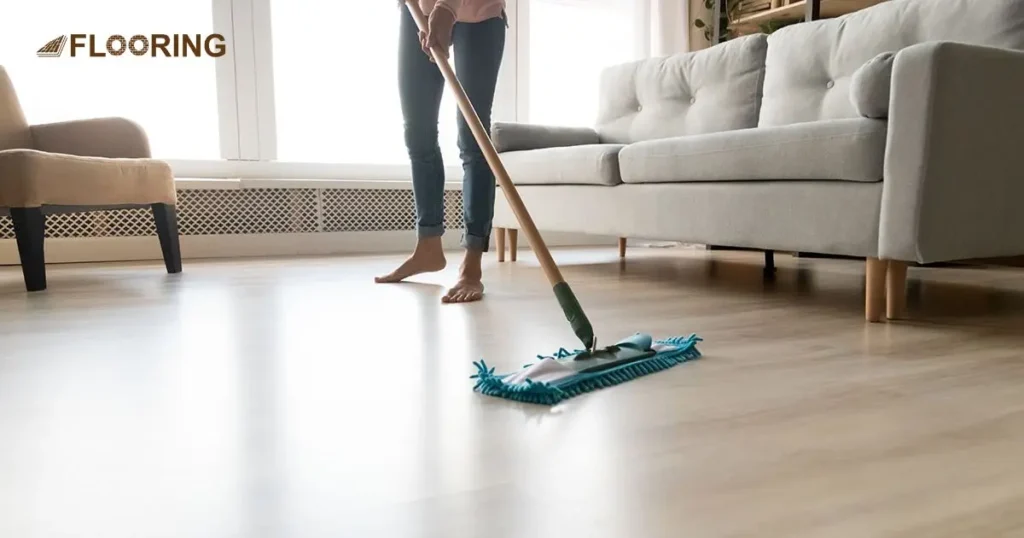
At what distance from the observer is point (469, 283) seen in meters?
1.94

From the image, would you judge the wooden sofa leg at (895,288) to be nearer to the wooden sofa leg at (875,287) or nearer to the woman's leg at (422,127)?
the wooden sofa leg at (875,287)

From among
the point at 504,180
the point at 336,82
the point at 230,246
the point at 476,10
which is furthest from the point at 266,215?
the point at 504,180

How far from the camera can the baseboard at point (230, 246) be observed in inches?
122

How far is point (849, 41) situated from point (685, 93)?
70cm

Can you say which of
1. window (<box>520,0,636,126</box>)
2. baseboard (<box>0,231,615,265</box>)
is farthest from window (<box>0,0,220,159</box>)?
window (<box>520,0,636,126</box>)

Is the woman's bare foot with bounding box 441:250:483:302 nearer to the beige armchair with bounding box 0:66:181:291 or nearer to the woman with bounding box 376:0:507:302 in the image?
the woman with bounding box 376:0:507:302

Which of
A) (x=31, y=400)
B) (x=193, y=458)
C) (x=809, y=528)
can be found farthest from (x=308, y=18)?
(x=809, y=528)

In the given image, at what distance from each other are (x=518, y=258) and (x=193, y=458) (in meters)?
2.51

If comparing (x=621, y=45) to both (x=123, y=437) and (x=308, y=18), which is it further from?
(x=123, y=437)

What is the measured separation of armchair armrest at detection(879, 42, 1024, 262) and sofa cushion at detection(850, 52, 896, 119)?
55 mm

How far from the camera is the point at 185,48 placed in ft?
10.9

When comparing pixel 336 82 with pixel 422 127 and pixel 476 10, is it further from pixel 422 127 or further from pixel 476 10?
pixel 476 10

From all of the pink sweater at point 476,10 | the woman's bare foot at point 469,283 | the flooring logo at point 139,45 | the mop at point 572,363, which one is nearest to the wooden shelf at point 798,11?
the pink sweater at point 476,10

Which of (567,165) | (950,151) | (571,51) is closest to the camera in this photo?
(950,151)
